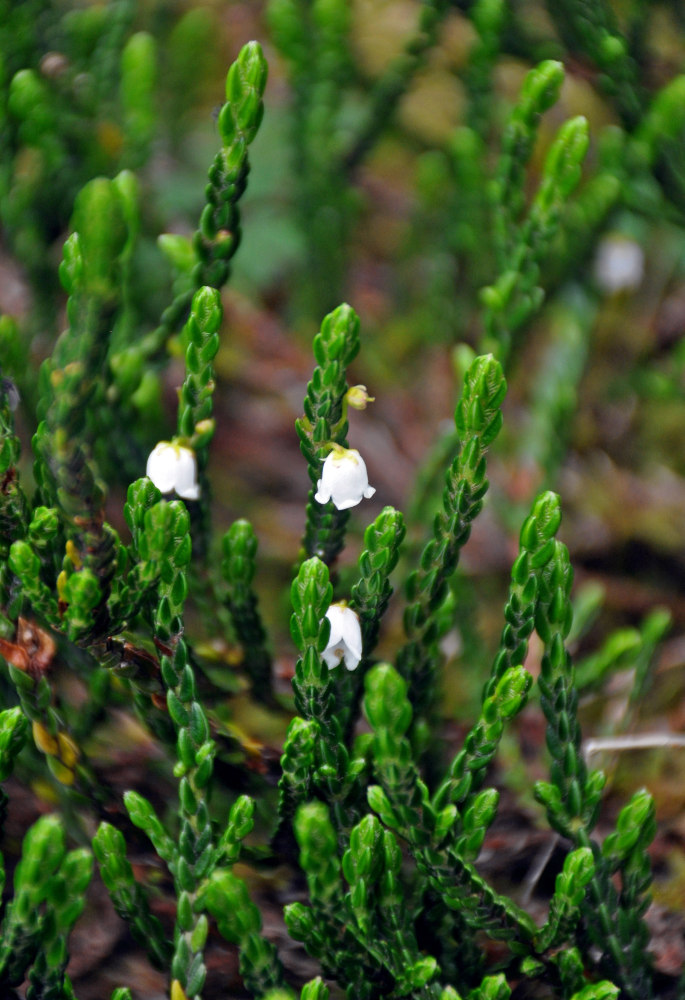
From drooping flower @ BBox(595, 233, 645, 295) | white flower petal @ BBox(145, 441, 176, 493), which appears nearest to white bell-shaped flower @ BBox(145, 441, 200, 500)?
white flower petal @ BBox(145, 441, 176, 493)

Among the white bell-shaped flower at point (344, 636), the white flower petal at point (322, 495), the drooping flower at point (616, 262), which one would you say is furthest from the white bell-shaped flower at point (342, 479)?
the drooping flower at point (616, 262)

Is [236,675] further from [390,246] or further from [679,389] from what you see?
[390,246]

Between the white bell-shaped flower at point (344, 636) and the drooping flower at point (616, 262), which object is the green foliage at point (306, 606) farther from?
the drooping flower at point (616, 262)

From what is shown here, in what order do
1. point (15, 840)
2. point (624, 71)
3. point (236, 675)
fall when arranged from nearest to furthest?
point (15, 840), point (236, 675), point (624, 71)

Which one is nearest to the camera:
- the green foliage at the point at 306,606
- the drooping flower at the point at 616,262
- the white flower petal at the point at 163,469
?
the green foliage at the point at 306,606

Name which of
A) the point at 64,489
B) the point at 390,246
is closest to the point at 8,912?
the point at 64,489
